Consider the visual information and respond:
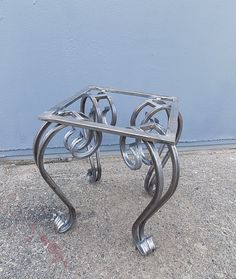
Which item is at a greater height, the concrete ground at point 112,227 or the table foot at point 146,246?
the table foot at point 146,246

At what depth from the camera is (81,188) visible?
1.86 metres

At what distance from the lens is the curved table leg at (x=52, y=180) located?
128 cm

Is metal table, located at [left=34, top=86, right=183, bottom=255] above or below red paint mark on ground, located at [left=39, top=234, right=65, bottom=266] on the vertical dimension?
above

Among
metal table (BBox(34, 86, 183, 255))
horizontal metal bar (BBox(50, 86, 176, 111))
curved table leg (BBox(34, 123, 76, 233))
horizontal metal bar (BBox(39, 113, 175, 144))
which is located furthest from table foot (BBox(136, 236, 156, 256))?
horizontal metal bar (BBox(50, 86, 176, 111))

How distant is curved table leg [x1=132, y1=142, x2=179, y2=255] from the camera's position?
1195 mm

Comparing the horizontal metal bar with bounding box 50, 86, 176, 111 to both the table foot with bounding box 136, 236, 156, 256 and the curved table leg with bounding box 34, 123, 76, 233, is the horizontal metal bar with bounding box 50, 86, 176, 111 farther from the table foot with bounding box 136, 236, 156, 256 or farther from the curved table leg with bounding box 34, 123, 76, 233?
the table foot with bounding box 136, 236, 156, 256

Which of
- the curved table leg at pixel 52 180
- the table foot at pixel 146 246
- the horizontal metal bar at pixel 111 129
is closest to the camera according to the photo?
the horizontal metal bar at pixel 111 129

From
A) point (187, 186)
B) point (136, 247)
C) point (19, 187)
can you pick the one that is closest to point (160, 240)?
point (136, 247)

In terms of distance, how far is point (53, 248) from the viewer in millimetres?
1421

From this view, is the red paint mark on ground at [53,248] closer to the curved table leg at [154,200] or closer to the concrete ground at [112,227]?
the concrete ground at [112,227]

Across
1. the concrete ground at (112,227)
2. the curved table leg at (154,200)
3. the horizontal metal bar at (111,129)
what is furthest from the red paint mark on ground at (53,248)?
the horizontal metal bar at (111,129)

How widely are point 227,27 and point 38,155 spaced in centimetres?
152

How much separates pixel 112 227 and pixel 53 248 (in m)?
0.32

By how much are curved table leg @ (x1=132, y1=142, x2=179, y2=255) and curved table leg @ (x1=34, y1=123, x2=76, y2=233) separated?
1.14ft
